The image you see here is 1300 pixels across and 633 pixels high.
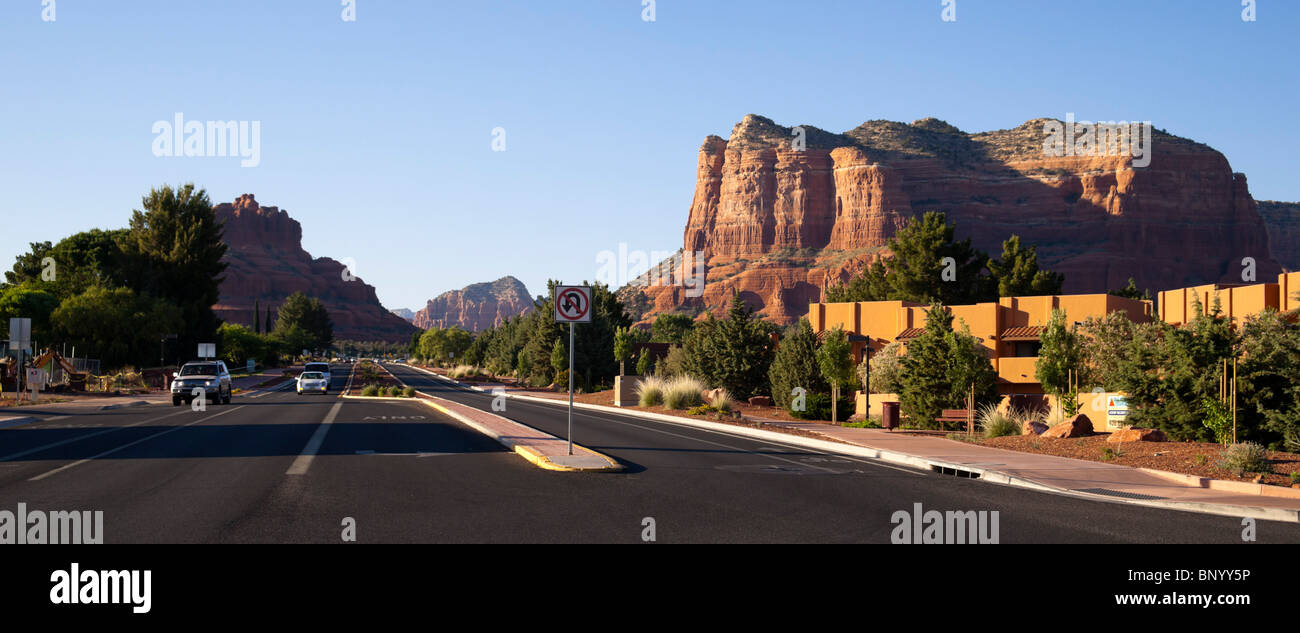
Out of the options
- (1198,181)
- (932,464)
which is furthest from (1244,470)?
(1198,181)

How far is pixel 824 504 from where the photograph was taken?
12164mm

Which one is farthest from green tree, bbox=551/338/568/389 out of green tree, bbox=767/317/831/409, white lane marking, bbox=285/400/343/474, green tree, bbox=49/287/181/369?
white lane marking, bbox=285/400/343/474

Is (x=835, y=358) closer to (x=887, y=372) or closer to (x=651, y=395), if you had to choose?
(x=887, y=372)

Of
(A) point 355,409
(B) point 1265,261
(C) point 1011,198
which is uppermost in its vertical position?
(C) point 1011,198

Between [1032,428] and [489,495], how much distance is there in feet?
54.5

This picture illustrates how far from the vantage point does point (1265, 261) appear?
604ft

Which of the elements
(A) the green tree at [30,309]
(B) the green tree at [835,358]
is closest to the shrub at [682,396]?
(B) the green tree at [835,358]

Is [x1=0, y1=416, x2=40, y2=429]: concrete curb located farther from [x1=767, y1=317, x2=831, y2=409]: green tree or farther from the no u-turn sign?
[x1=767, y1=317, x2=831, y2=409]: green tree

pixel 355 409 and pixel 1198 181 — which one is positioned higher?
pixel 1198 181

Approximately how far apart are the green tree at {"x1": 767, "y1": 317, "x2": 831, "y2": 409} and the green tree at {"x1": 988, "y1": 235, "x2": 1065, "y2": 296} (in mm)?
32244
